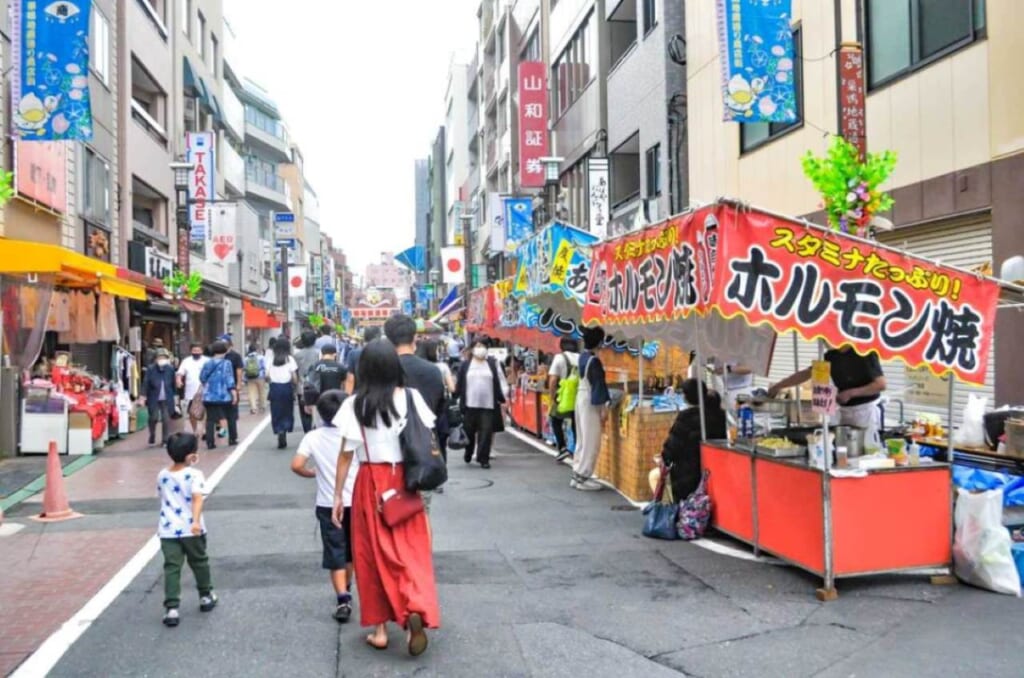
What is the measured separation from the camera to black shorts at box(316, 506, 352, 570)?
5.93m

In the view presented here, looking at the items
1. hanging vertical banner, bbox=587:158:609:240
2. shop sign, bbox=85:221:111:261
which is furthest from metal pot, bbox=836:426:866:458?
shop sign, bbox=85:221:111:261

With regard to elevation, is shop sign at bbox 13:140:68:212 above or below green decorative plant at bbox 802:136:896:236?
above

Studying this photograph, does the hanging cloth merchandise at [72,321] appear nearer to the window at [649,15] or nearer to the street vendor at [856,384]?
the street vendor at [856,384]

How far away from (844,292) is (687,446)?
2.64m

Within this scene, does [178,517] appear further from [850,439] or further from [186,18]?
[186,18]

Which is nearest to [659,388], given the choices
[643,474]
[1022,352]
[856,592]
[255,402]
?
[643,474]

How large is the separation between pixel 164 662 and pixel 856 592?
4.56 meters

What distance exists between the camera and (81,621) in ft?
19.9

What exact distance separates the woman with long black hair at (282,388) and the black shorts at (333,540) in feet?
32.7

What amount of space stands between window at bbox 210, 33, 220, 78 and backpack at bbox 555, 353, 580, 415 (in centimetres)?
3128

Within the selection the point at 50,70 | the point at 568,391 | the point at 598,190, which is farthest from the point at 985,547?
the point at 598,190

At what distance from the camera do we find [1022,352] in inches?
404

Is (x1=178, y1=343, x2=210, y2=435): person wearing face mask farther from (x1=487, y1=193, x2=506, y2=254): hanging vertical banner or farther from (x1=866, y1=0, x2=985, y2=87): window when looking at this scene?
(x1=487, y1=193, x2=506, y2=254): hanging vertical banner

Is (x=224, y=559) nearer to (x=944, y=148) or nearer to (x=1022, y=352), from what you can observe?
(x=1022, y=352)
